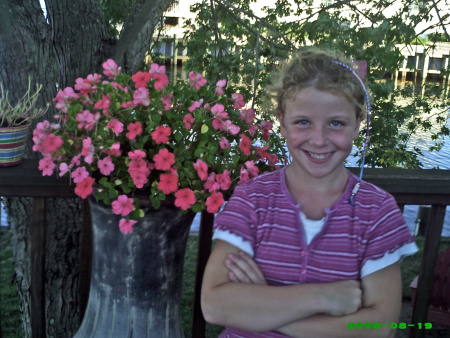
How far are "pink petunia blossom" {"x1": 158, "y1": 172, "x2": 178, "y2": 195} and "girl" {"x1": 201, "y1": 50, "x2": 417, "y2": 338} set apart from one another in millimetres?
165

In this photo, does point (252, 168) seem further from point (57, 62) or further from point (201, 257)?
point (57, 62)

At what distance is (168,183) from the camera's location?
4.73 ft

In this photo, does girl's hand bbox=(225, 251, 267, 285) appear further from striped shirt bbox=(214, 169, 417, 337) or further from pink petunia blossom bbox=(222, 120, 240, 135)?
pink petunia blossom bbox=(222, 120, 240, 135)

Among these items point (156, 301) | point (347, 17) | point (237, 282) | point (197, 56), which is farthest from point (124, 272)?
point (347, 17)

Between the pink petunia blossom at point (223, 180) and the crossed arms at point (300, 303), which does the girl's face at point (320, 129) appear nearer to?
the pink petunia blossom at point (223, 180)

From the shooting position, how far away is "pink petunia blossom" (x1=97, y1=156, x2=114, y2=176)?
143 centimetres

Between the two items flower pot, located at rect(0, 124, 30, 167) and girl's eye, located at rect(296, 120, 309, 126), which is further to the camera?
flower pot, located at rect(0, 124, 30, 167)


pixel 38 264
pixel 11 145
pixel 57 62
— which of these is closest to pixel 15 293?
pixel 57 62

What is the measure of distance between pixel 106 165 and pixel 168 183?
0.19 metres

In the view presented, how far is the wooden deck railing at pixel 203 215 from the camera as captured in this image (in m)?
1.70

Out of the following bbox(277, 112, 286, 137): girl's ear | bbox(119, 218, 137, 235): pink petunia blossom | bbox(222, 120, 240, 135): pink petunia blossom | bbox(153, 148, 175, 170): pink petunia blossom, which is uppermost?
bbox(277, 112, 286, 137): girl's ear

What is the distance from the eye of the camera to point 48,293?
2748 mm

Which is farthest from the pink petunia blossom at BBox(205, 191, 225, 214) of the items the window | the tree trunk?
the window

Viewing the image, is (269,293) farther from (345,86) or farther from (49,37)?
(49,37)
